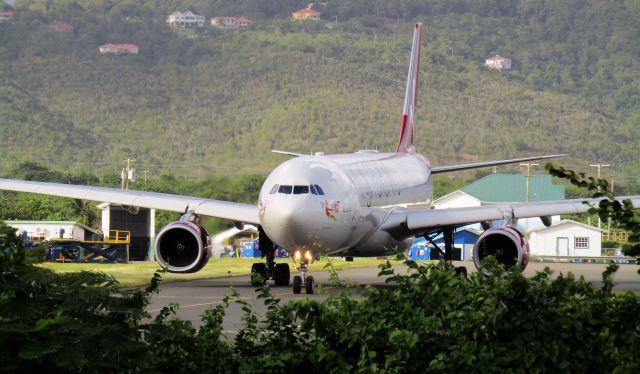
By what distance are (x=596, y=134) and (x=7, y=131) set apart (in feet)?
249

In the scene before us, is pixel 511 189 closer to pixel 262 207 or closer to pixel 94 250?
pixel 94 250

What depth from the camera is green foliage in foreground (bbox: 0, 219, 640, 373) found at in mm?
10430

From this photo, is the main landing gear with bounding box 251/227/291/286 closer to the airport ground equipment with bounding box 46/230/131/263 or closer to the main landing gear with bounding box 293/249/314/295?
the main landing gear with bounding box 293/249/314/295

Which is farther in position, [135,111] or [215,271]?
[135,111]

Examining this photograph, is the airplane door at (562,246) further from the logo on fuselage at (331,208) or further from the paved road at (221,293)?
the logo on fuselage at (331,208)

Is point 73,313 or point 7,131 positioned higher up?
point 7,131

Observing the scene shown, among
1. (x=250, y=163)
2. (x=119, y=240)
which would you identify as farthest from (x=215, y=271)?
(x=250, y=163)

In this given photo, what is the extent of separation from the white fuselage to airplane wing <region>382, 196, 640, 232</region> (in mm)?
459

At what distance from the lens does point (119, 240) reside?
199 ft

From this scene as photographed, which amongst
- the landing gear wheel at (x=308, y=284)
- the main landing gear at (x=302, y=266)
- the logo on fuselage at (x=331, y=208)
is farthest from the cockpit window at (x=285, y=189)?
the landing gear wheel at (x=308, y=284)

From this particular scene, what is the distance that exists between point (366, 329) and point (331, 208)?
1829cm

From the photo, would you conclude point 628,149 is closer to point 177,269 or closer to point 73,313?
point 177,269

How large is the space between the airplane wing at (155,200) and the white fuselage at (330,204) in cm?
221

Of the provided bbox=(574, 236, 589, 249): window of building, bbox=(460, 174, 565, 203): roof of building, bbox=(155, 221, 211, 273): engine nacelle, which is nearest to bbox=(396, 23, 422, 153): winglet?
bbox=(155, 221, 211, 273): engine nacelle
